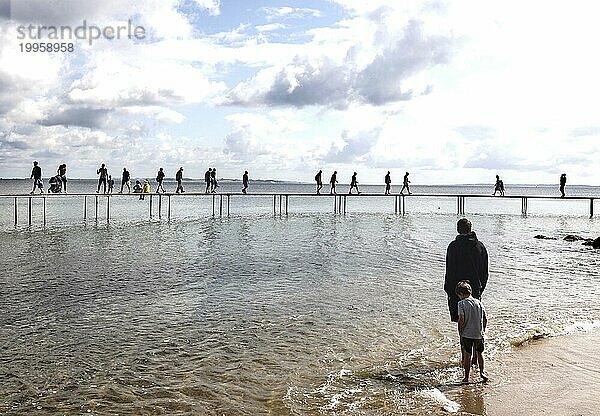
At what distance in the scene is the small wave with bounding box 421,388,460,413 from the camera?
268 inches

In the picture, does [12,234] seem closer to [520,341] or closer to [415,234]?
[415,234]

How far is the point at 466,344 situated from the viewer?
300 inches

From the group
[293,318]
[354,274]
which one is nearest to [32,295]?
[293,318]

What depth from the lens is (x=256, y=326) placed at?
1101cm

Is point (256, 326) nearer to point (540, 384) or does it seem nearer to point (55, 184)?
point (540, 384)

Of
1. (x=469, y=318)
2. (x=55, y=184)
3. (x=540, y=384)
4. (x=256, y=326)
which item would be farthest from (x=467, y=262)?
(x=55, y=184)

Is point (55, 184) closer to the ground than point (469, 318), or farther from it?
farther from it

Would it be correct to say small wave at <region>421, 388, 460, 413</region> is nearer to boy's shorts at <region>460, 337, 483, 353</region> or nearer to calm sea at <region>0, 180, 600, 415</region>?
calm sea at <region>0, 180, 600, 415</region>

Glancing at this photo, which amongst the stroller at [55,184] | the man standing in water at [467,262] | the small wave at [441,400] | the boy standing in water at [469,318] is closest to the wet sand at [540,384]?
the small wave at [441,400]

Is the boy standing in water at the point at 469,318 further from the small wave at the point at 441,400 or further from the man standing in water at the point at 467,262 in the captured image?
the small wave at the point at 441,400

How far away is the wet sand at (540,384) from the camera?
677 centimetres

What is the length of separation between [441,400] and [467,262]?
1.98 m

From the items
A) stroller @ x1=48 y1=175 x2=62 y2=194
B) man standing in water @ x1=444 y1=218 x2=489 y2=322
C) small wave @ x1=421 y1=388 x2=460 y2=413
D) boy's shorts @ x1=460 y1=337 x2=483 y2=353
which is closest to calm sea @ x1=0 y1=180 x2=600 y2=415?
small wave @ x1=421 y1=388 x2=460 y2=413

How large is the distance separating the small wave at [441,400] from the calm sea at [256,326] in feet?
0.08
